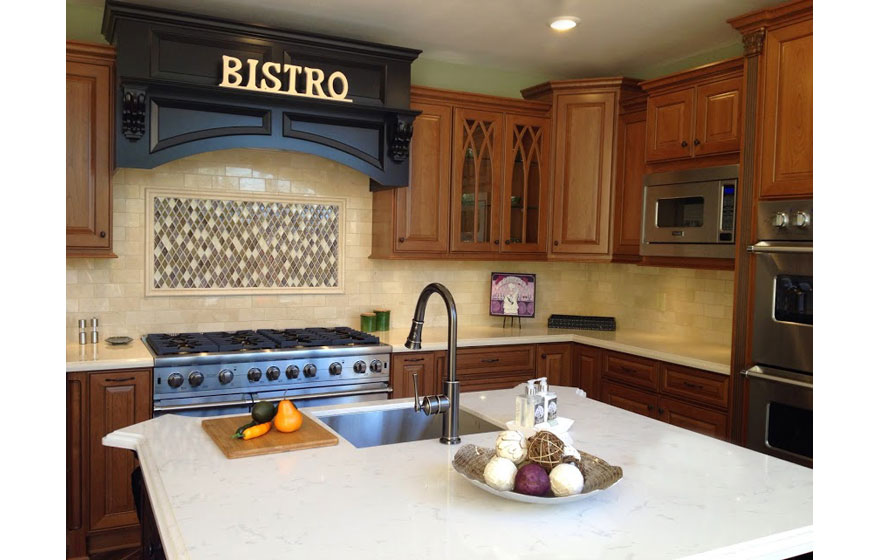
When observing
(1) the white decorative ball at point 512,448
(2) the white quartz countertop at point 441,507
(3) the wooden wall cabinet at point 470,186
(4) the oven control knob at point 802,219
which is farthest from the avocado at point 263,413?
(4) the oven control knob at point 802,219

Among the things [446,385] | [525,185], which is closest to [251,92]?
[525,185]

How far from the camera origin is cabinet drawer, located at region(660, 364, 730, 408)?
3582 millimetres

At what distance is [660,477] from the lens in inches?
69.7

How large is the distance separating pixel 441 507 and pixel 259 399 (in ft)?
7.44

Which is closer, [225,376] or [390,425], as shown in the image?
[390,425]

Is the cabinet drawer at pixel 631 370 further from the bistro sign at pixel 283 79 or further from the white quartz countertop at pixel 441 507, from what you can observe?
the bistro sign at pixel 283 79

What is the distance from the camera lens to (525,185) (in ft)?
15.3

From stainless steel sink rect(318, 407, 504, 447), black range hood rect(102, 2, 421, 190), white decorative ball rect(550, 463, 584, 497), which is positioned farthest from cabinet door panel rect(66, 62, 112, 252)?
white decorative ball rect(550, 463, 584, 497)

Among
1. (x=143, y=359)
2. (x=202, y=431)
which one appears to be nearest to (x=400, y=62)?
(x=143, y=359)

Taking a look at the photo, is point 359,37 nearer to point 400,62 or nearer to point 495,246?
point 400,62

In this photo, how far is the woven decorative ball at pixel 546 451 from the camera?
61.6 inches

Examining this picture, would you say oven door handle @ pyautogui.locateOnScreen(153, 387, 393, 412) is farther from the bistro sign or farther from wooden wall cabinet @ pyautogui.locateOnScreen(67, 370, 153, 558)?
the bistro sign

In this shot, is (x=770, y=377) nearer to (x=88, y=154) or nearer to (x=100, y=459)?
(x=100, y=459)
